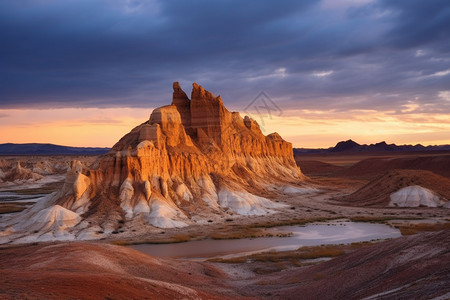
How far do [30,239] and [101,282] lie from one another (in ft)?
86.1

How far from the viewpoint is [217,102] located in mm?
82125

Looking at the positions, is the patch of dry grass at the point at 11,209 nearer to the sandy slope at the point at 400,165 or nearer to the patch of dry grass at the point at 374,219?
the patch of dry grass at the point at 374,219

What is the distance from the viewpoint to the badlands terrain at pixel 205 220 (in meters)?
19.7

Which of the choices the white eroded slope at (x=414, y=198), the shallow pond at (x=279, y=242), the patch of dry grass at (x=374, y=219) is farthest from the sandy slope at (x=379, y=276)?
the white eroded slope at (x=414, y=198)

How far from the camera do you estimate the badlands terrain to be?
19734 millimetres

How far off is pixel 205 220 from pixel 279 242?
1360cm

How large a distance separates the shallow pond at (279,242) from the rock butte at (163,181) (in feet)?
28.6

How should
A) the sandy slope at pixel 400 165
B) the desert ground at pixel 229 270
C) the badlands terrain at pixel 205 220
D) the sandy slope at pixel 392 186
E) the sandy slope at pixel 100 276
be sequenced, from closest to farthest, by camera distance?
the sandy slope at pixel 100 276
the desert ground at pixel 229 270
the badlands terrain at pixel 205 220
the sandy slope at pixel 392 186
the sandy slope at pixel 400 165

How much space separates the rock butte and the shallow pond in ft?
28.6

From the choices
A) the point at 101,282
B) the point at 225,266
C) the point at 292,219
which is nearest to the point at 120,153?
the point at 292,219

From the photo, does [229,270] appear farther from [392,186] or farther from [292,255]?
[392,186]

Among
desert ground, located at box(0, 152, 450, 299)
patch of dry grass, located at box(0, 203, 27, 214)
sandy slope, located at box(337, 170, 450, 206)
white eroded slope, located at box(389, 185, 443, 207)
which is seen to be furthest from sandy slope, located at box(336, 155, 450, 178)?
patch of dry grass, located at box(0, 203, 27, 214)

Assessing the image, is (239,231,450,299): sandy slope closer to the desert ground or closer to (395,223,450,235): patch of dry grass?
the desert ground

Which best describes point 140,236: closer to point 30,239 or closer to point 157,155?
point 30,239
